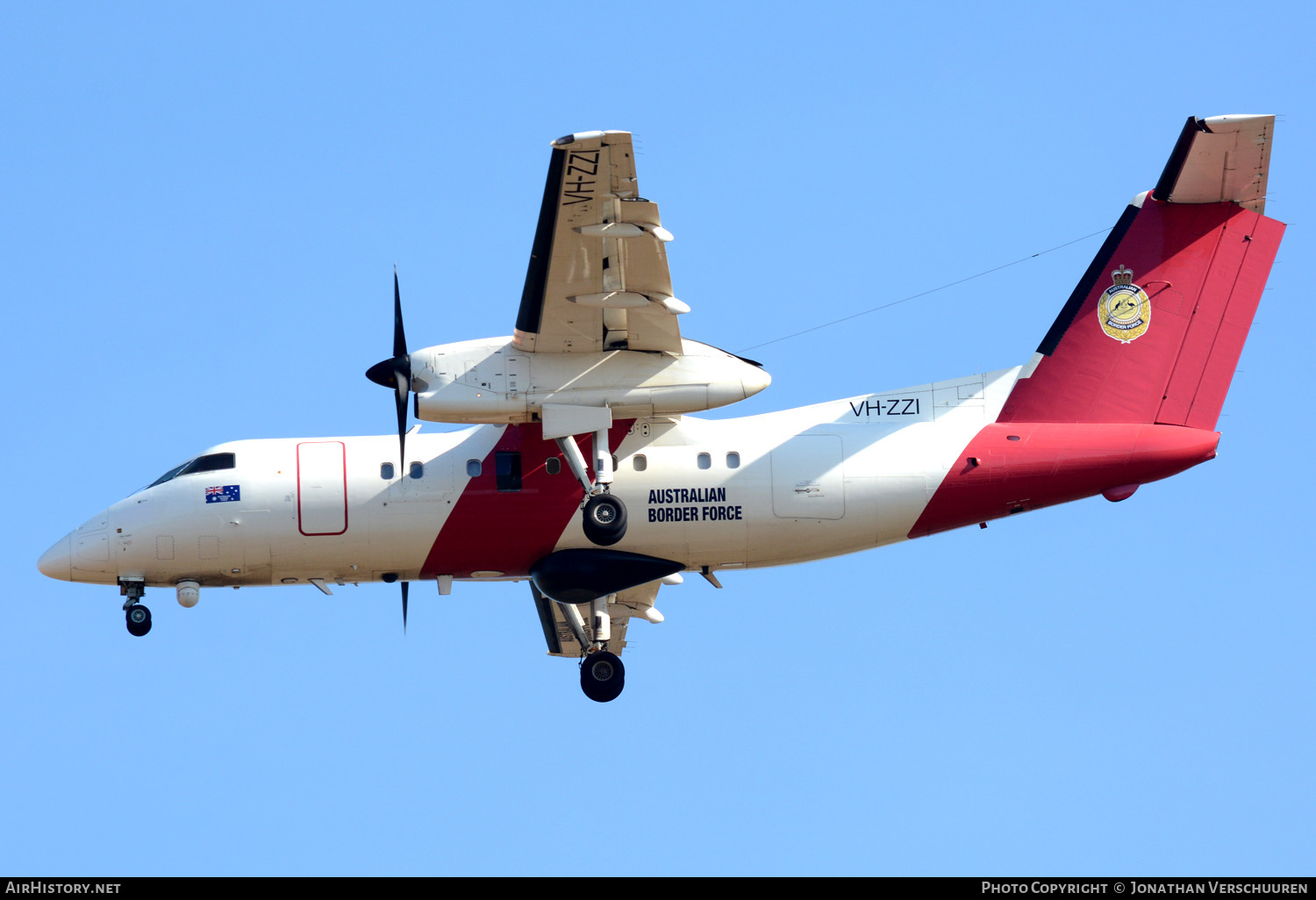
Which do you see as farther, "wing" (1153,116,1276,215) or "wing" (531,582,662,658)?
"wing" (531,582,662,658)

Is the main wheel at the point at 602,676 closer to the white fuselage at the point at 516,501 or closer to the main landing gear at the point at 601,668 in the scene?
the main landing gear at the point at 601,668

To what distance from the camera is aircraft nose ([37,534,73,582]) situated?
21.9 m

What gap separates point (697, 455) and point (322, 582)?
17.8 feet

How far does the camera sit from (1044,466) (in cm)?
2147

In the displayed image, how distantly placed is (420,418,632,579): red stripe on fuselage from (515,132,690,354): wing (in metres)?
1.64

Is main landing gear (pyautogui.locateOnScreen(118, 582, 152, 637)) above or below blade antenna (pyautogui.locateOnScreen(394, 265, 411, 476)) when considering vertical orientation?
below

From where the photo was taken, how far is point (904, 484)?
70.2 ft

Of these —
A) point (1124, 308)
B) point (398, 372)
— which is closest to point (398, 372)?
point (398, 372)

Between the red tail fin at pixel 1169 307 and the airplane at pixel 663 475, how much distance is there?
4 centimetres

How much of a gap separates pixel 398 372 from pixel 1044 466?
8.57 metres
